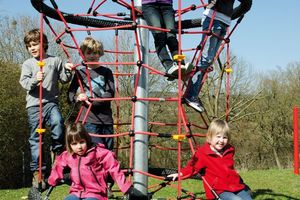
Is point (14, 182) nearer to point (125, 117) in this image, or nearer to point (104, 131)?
point (125, 117)

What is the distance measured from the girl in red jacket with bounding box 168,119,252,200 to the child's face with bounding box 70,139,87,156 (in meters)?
0.64

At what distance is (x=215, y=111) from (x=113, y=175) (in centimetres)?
1417

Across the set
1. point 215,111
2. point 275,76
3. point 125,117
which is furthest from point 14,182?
point 275,76

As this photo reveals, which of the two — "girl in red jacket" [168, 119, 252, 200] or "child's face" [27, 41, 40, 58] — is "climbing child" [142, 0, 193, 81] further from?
"child's face" [27, 41, 40, 58]

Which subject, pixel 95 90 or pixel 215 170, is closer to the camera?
pixel 215 170

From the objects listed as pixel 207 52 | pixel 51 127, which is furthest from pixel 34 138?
pixel 207 52

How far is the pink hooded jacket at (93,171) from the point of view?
2951mm

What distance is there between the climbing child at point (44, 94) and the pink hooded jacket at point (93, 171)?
56 centimetres

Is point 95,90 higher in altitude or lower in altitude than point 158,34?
lower

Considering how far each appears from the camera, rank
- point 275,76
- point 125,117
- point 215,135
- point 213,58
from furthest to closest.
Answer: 1. point 275,76
2. point 125,117
3. point 213,58
4. point 215,135

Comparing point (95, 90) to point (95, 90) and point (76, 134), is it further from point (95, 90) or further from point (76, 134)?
point (76, 134)

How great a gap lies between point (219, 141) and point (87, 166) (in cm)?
96

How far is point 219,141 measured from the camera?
317 cm

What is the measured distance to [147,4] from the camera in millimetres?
3564
